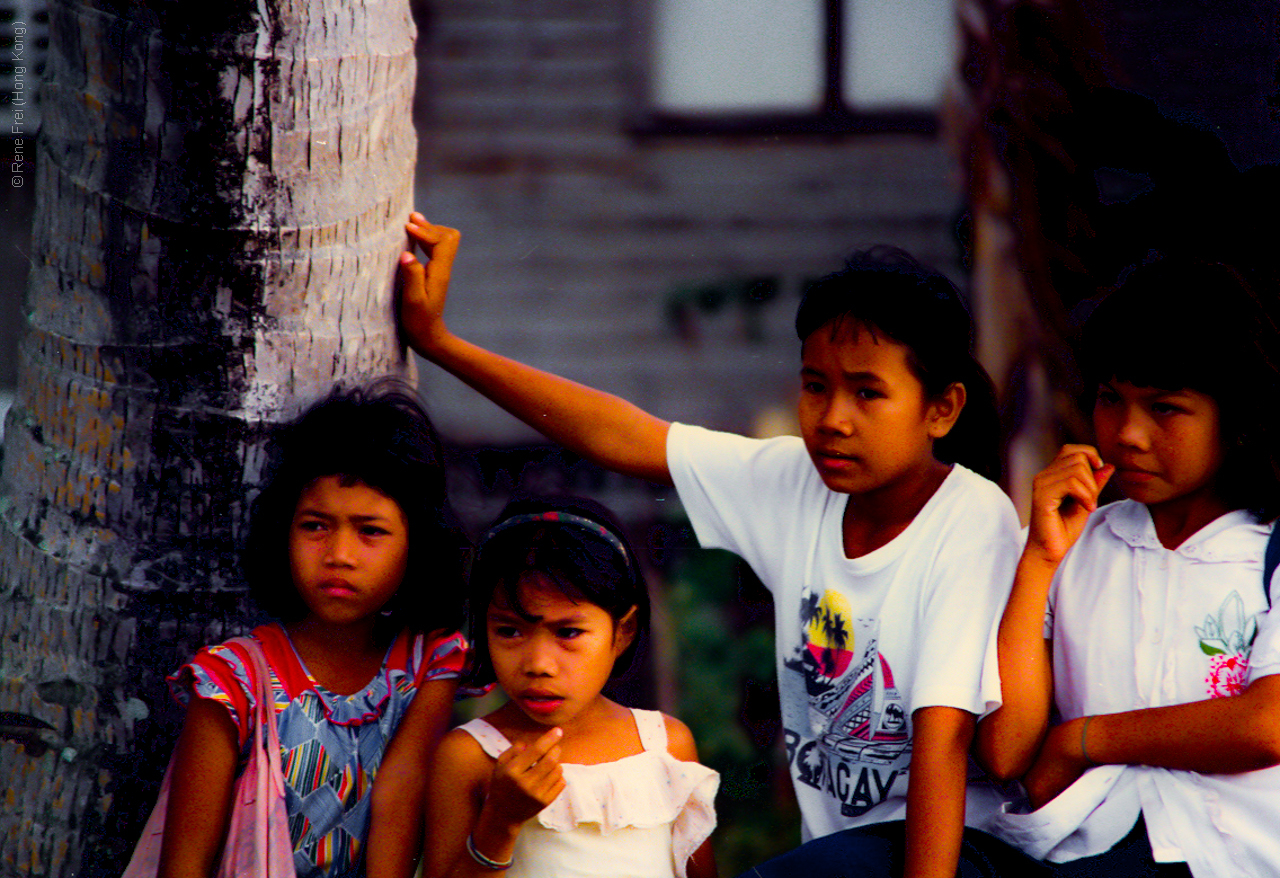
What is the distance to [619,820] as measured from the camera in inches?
81.9

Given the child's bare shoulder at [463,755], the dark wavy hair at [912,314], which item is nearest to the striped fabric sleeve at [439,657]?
the child's bare shoulder at [463,755]

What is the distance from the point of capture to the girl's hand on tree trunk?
2.25 m

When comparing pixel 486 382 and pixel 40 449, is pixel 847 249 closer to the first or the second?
pixel 486 382

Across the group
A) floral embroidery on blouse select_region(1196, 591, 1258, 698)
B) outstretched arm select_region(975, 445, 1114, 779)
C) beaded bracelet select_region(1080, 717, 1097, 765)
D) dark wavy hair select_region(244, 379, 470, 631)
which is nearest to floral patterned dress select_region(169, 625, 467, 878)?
dark wavy hair select_region(244, 379, 470, 631)

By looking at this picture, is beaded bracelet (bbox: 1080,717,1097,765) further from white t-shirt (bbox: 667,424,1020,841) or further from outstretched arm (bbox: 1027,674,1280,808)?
white t-shirt (bbox: 667,424,1020,841)

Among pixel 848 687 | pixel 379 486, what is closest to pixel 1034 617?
pixel 848 687

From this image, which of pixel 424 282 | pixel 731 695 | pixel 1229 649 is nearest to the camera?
pixel 1229 649

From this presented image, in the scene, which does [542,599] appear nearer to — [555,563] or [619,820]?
Answer: [555,563]

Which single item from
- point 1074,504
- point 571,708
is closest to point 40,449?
point 571,708

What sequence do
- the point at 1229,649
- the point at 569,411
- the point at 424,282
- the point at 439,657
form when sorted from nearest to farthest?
the point at 1229,649 → the point at 439,657 → the point at 424,282 → the point at 569,411

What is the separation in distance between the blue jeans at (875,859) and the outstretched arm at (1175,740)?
103mm

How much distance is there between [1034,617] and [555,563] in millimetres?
753

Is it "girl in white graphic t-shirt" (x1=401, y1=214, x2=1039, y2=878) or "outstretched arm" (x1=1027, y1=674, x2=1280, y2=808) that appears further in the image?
"girl in white graphic t-shirt" (x1=401, y1=214, x2=1039, y2=878)

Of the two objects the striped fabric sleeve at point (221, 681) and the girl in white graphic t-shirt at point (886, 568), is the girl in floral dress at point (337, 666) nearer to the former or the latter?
the striped fabric sleeve at point (221, 681)
